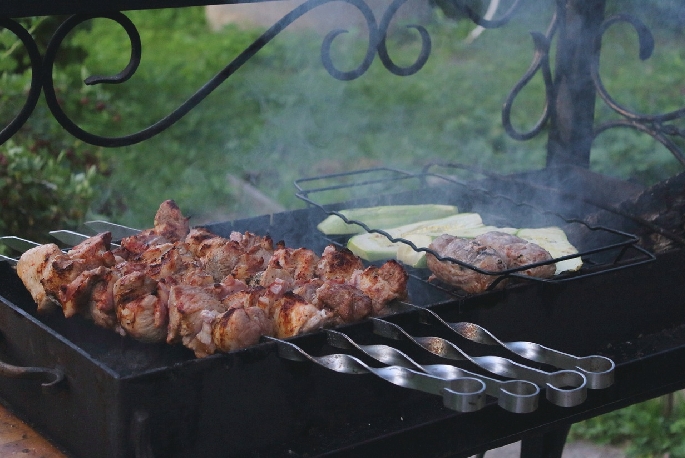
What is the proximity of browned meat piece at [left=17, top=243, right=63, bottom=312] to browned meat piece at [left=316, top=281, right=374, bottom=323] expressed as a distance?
0.89 meters

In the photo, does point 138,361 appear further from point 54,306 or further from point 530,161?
point 530,161

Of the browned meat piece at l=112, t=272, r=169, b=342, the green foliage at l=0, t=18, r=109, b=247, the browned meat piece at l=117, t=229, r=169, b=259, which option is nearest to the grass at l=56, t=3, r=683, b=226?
the green foliage at l=0, t=18, r=109, b=247

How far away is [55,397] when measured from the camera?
248cm

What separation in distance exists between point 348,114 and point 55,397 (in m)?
7.71

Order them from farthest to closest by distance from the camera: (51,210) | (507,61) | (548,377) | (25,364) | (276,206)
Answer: (507,61) → (276,206) → (51,210) → (25,364) → (548,377)

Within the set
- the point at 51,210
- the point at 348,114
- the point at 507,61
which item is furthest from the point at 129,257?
the point at 507,61

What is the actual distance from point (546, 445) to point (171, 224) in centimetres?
181

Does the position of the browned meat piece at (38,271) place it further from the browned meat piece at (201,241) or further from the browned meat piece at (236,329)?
the browned meat piece at (236,329)

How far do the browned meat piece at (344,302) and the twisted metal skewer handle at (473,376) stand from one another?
6.4 inches

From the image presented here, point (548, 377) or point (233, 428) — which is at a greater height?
point (548, 377)

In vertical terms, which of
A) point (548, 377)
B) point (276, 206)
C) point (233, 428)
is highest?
point (548, 377)

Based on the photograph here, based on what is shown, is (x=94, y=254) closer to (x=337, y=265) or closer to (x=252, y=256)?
(x=252, y=256)

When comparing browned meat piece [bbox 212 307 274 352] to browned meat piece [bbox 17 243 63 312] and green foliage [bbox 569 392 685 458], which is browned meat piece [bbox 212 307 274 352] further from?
green foliage [bbox 569 392 685 458]

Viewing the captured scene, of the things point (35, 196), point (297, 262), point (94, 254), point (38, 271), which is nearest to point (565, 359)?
point (297, 262)
